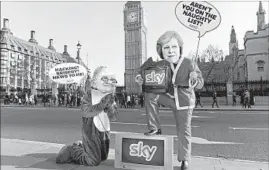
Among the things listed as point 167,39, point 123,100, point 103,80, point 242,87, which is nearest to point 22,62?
→ point 123,100

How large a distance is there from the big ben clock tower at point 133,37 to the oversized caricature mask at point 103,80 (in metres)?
86.0

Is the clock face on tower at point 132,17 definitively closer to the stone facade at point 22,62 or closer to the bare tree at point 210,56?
the stone facade at point 22,62

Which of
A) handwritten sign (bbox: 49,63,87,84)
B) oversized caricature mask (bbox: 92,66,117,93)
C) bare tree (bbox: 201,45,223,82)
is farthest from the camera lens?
bare tree (bbox: 201,45,223,82)

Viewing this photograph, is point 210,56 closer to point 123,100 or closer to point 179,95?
point 123,100

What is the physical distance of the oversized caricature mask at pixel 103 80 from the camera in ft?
11.4

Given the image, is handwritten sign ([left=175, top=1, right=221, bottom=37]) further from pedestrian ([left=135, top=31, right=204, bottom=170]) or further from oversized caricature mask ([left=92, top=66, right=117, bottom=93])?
oversized caricature mask ([left=92, top=66, right=117, bottom=93])

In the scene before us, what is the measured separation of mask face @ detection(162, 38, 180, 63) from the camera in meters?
3.39

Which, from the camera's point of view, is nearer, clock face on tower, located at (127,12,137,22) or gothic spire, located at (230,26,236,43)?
gothic spire, located at (230,26,236,43)

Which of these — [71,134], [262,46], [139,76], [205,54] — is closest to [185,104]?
[139,76]

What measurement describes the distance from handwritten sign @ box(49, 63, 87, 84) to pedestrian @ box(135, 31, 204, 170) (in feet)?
8.64

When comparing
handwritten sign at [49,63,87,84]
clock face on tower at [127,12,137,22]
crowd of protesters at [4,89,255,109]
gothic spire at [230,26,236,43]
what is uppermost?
clock face on tower at [127,12,137,22]

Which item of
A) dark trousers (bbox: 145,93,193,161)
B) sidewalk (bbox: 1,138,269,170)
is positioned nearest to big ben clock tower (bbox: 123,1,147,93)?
sidewalk (bbox: 1,138,269,170)

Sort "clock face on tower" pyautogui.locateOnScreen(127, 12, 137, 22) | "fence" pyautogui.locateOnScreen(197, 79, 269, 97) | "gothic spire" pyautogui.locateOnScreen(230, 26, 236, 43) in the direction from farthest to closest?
"clock face on tower" pyautogui.locateOnScreen(127, 12, 137, 22)
"gothic spire" pyautogui.locateOnScreen(230, 26, 236, 43)
"fence" pyautogui.locateOnScreen(197, 79, 269, 97)

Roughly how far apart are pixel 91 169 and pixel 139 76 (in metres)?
1.49
